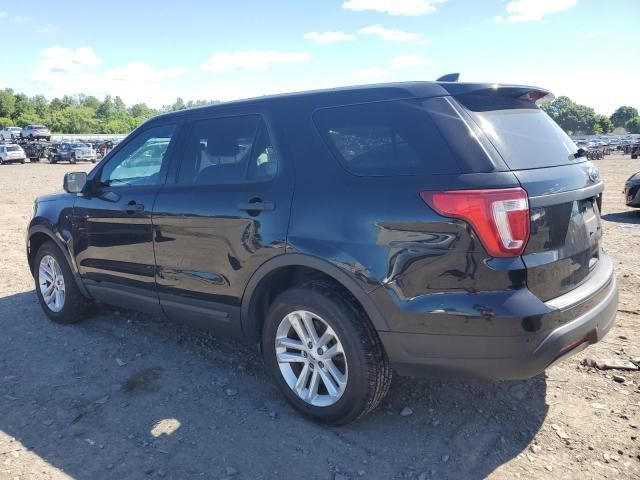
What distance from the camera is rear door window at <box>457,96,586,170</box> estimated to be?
264cm

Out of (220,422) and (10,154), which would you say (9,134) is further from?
(220,422)

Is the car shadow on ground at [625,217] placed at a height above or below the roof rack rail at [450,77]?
below

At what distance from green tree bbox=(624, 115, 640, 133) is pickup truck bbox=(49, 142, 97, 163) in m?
142

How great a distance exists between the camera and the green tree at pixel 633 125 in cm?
13900

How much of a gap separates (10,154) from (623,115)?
15830 cm

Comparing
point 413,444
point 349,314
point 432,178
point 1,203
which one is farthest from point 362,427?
point 1,203

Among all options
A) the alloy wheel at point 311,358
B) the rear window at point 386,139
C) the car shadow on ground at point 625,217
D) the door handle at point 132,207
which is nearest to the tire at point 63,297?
the door handle at point 132,207

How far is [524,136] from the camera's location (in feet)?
9.20

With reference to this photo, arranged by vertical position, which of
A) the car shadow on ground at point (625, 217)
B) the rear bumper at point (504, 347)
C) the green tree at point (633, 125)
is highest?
the green tree at point (633, 125)

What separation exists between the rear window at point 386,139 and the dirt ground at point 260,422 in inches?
59.5

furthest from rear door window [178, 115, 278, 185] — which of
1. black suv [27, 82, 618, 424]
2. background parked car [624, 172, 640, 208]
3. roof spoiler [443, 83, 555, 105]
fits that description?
background parked car [624, 172, 640, 208]

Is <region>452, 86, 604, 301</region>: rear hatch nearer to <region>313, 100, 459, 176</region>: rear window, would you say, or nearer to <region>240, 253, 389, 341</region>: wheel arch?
<region>313, 100, 459, 176</region>: rear window

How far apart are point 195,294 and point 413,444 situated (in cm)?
175

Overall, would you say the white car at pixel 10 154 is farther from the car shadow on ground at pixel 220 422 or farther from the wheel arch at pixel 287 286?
the wheel arch at pixel 287 286
